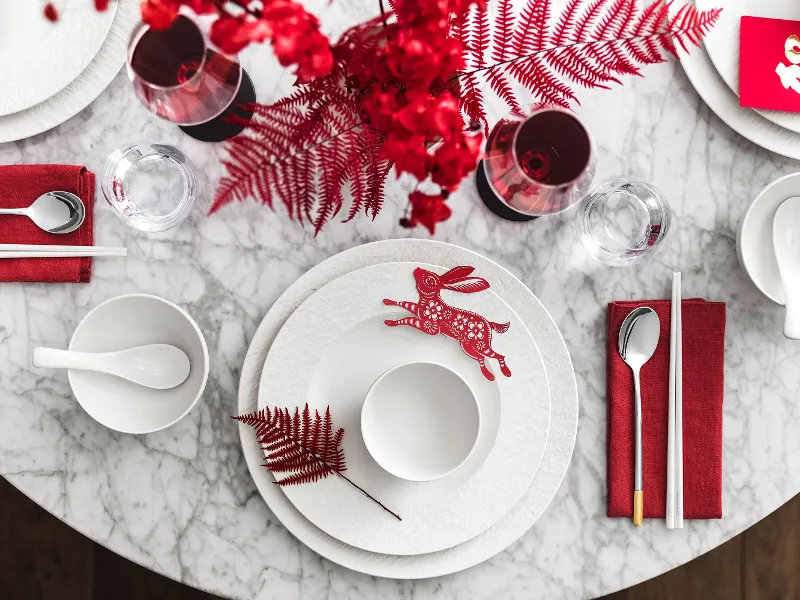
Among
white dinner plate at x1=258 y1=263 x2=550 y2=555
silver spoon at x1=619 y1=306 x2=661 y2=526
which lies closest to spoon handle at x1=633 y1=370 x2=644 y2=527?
silver spoon at x1=619 y1=306 x2=661 y2=526

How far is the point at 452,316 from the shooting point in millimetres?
743

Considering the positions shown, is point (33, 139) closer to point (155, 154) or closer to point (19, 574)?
point (155, 154)

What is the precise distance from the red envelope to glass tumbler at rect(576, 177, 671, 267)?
154mm

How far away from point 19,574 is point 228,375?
900mm

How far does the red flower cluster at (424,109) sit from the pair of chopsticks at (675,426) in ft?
1.46

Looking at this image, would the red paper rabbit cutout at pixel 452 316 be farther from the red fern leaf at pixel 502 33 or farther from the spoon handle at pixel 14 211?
the spoon handle at pixel 14 211

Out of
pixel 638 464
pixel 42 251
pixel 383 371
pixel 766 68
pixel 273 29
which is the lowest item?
pixel 638 464

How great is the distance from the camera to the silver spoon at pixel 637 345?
2.54 feet

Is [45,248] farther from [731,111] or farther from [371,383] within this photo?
[731,111]

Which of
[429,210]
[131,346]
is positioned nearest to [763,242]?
[429,210]

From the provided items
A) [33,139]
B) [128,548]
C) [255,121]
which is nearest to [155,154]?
[33,139]

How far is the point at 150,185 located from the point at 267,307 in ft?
0.66

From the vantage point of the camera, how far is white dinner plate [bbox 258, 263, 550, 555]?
0.74m

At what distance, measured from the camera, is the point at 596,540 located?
2.58 feet
